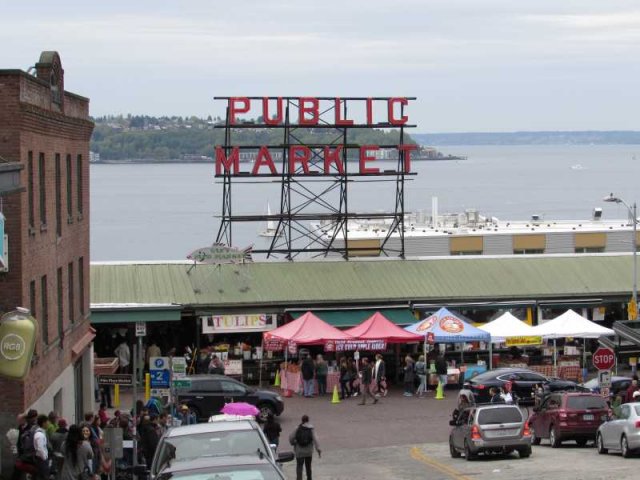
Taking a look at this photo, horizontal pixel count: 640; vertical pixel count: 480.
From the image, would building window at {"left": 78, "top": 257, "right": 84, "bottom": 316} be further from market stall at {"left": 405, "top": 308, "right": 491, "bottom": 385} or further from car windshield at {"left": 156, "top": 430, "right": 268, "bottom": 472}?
car windshield at {"left": 156, "top": 430, "right": 268, "bottom": 472}

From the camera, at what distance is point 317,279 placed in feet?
157

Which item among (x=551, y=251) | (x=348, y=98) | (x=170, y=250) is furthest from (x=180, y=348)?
(x=170, y=250)

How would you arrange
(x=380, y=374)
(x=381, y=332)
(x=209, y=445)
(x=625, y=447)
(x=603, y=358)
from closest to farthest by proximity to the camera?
(x=209, y=445) < (x=625, y=447) < (x=603, y=358) < (x=380, y=374) < (x=381, y=332)

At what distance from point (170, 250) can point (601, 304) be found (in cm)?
10389

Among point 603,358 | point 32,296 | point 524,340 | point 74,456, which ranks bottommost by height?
point 524,340

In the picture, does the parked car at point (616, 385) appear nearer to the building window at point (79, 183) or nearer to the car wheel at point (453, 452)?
the car wheel at point (453, 452)

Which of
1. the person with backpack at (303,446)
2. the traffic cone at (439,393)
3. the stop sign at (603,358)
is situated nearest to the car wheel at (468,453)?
the person with backpack at (303,446)

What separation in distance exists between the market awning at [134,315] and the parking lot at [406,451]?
5.04 meters

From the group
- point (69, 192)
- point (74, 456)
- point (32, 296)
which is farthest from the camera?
point (69, 192)

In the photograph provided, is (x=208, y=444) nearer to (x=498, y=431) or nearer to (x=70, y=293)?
(x=498, y=431)

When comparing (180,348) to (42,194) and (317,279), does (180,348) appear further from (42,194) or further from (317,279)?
→ (42,194)

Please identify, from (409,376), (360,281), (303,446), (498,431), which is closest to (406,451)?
(498,431)

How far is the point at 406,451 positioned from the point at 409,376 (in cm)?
1003

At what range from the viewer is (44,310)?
2981 centimetres
